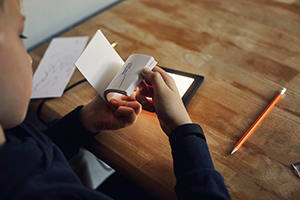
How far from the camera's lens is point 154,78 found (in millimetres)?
617

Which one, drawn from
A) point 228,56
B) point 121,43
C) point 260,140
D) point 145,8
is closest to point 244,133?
point 260,140

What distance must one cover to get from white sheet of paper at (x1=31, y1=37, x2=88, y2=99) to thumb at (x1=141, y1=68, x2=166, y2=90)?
0.99 feet

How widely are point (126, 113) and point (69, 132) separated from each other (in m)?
0.18

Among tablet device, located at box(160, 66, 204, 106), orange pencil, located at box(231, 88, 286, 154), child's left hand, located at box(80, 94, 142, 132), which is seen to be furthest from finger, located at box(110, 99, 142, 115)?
orange pencil, located at box(231, 88, 286, 154)

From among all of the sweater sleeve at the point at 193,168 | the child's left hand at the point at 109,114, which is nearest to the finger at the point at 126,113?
the child's left hand at the point at 109,114

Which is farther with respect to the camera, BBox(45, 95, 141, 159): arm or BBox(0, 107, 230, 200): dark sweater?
BBox(45, 95, 141, 159): arm

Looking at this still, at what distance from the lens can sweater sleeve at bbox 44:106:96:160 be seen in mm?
710

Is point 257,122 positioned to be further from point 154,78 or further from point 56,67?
point 56,67

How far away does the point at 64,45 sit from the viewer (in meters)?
0.99

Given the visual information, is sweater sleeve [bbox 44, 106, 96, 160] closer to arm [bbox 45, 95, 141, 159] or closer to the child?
arm [bbox 45, 95, 141, 159]

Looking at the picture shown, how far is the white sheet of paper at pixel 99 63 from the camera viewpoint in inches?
24.9

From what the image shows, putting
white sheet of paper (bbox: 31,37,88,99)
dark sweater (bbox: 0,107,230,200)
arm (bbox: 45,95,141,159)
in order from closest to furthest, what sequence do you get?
dark sweater (bbox: 0,107,230,200) → arm (bbox: 45,95,141,159) → white sheet of paper (bbox: 31,37,88,99)

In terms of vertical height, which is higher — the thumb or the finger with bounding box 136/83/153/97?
the thumb

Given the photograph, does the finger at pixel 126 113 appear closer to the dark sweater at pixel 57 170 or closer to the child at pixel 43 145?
the child at pixel 43 145
